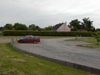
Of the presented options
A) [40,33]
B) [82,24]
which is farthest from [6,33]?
[82,24]

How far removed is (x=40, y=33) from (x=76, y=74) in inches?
1523

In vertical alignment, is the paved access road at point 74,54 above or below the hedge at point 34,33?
below

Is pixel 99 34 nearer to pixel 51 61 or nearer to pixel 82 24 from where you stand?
pixel 51 61

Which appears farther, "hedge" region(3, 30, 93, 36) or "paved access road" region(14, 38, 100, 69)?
"hedge" region(3, 30, 93, 36)

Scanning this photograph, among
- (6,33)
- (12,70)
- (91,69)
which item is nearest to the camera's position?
(12,70)

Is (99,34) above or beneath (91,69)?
above

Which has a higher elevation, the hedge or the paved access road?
the hedge

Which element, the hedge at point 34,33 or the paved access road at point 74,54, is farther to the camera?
the hedge at point 34,33

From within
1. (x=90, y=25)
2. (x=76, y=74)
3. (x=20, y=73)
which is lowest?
(x=76, y=74)

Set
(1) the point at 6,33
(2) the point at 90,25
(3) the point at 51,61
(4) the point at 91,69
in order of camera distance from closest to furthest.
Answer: (4) the point at 91,69 < (3) the point at 51,61 < (1) the point at 6,33 < (2) the point at 90,25

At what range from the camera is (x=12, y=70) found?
16.9ft

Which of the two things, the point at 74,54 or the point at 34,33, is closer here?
the point at 74,54

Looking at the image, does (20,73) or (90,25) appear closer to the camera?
(20,73)

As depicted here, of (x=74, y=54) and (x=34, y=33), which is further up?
(x=34, y=33)
